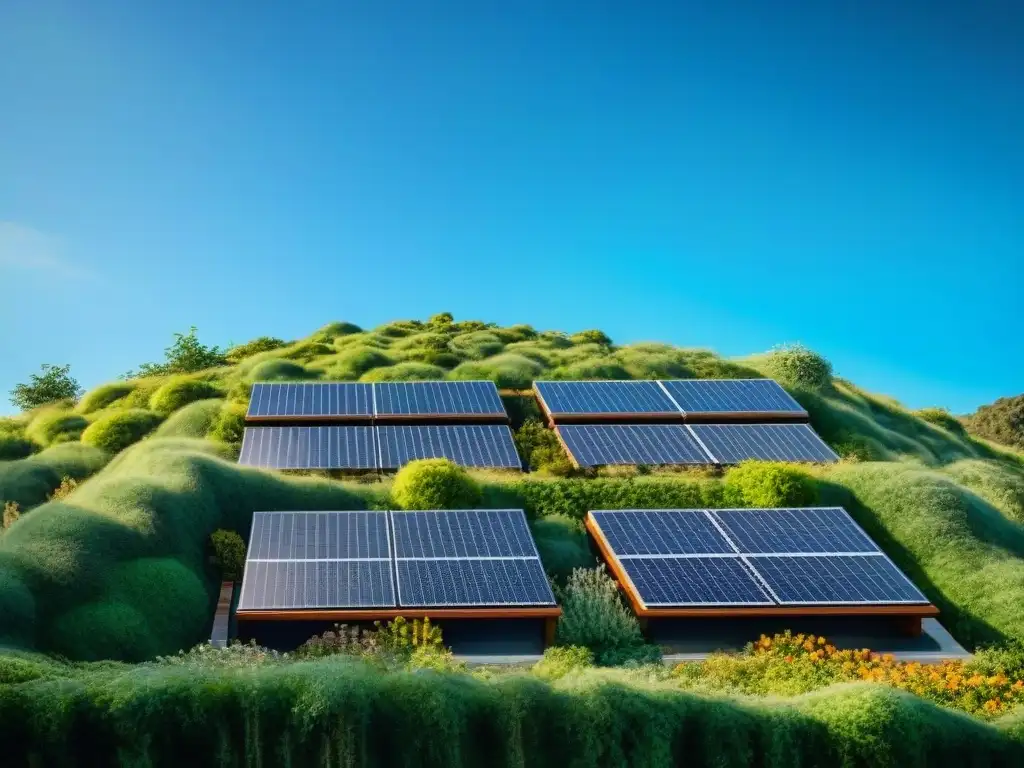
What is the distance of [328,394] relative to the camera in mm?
34750

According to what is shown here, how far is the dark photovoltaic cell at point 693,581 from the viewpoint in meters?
22.3

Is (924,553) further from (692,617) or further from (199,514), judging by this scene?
(199,514)

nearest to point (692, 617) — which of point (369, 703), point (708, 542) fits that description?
point (708, 542)

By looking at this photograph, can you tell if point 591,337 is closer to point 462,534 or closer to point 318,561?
point 462,534

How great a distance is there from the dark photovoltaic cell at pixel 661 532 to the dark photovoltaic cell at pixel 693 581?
0.44m

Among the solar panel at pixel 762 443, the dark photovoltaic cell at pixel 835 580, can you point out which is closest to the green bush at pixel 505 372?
the solar panel at pixel 762 443

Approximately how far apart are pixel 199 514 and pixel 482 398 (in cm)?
1200

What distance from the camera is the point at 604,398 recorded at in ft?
116

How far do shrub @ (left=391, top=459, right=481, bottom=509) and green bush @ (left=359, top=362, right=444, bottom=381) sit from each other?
15953 millimetres

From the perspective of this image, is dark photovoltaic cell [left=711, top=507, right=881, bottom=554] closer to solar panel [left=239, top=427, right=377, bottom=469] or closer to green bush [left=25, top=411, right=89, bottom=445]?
solar panel [left=239, top=427, right=377, bottom=469]

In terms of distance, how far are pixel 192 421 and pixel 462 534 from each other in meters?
15.8

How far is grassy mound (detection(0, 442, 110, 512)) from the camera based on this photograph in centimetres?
2984

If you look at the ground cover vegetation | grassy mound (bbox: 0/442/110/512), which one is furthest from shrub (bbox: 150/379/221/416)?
grassy mound (bbox: 0/442/110/512)

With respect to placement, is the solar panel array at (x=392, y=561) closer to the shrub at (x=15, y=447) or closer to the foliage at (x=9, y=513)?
the foliage at (x=9, y=513)
